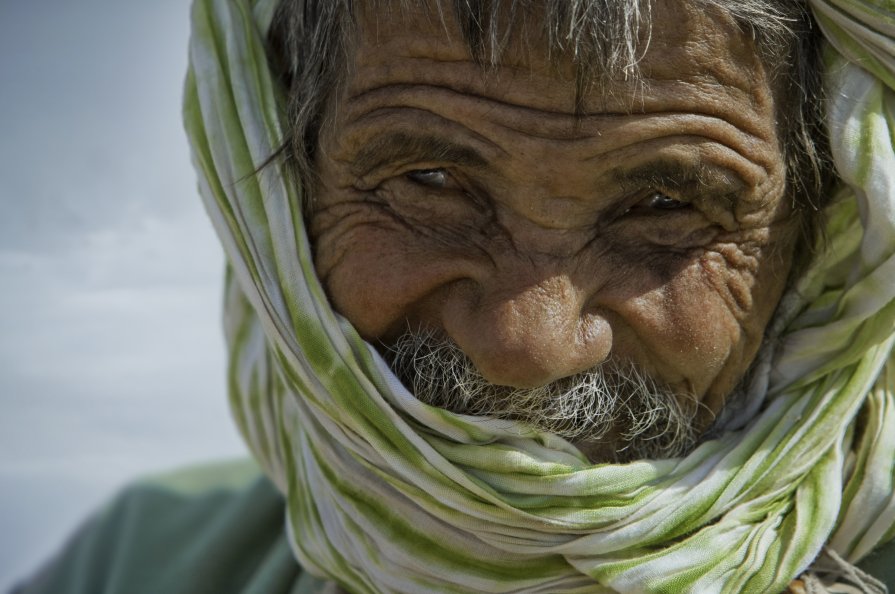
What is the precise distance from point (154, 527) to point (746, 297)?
2118 millimetres

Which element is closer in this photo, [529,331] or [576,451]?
[529,331]

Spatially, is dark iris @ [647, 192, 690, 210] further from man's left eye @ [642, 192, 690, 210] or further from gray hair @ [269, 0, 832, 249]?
gray hair @ [269, 0, 832, 249]

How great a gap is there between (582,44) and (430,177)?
17.8 inches

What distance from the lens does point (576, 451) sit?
2451 millimetres

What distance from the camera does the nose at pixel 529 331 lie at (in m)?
2.24

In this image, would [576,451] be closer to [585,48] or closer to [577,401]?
[577,401]

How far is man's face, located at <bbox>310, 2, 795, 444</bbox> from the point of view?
2.28 meters

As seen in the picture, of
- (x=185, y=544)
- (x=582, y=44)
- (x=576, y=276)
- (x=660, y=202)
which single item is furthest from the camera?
(x=185, y=544)

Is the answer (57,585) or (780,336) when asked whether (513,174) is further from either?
(57,585)

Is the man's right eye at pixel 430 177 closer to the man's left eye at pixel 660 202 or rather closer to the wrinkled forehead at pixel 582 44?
the wrinkled forehead at pixel 582 44

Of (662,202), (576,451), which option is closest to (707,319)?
(662,202)

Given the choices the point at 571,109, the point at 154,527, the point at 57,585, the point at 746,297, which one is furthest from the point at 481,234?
the point at 57,585

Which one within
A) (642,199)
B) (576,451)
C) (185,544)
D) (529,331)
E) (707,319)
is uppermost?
(642,199)

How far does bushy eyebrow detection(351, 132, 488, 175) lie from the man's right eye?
0.16 ft
